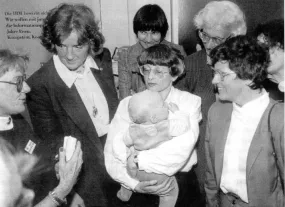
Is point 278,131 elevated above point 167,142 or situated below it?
above

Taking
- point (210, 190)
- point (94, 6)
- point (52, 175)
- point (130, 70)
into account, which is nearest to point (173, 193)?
point (210, 190)

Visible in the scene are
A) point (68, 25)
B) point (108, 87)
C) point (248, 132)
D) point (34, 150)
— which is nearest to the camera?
point (248, 132)

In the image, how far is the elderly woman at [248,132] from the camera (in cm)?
138

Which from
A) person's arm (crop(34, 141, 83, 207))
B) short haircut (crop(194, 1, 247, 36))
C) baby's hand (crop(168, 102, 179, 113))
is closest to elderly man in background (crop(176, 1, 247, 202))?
short haircut (crop(194, 1, 247, 36))

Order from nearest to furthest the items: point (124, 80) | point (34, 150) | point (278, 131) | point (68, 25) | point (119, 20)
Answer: point (278, 131), point (34, 150), point (68, 25), point (124, 80), point (119, 20)

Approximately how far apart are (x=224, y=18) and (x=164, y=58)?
0.45 m

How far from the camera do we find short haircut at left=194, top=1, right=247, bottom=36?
1782 millimetres

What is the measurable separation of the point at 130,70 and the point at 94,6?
48.3 inches

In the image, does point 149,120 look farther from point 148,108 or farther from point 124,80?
point 124,80

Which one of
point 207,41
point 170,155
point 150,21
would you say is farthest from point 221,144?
point 150,21

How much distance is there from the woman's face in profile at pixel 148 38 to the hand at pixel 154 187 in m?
0.94

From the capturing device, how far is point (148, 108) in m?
1.47

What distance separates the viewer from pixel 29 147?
5.29 ft

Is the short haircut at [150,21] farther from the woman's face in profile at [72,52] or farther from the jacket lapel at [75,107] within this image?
the jacket lapel at [75,107]
